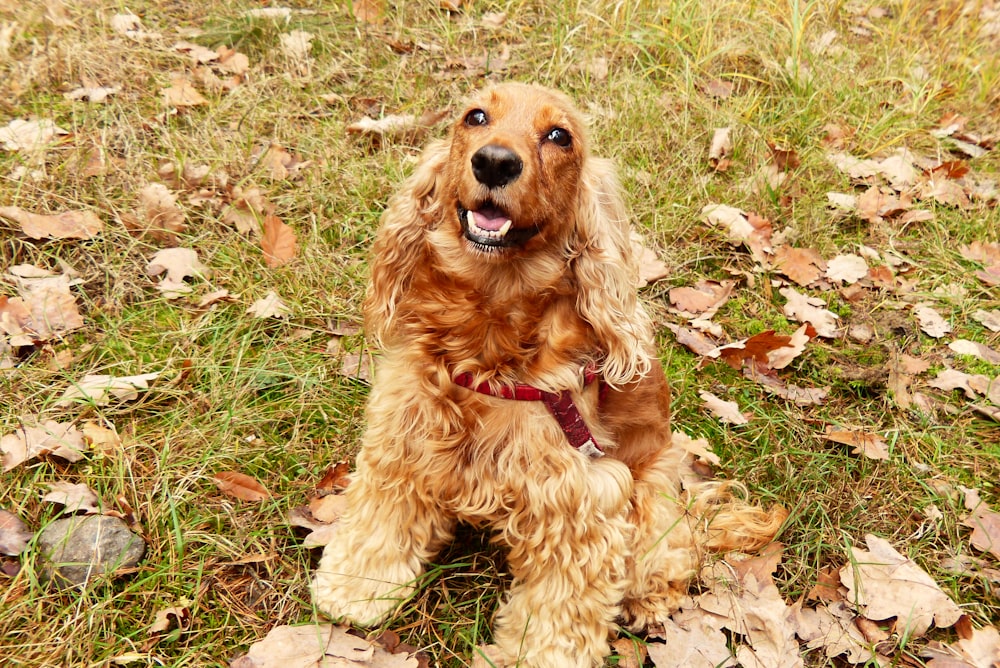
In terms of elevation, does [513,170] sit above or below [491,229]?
above

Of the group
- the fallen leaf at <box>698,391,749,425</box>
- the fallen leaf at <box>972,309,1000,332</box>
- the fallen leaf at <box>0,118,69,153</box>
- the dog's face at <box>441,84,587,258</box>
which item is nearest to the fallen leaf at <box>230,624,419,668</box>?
the dog's face at <box>441,84,587,258</box>

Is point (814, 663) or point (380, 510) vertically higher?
point (380, 510)

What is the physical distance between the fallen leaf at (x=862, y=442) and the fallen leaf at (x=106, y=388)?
3055 mm

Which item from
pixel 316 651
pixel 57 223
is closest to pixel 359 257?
pixel 57 223

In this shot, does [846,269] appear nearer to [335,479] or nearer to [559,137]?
[559,137]

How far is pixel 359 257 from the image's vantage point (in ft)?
13.1

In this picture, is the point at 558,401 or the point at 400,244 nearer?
the point at 558,401

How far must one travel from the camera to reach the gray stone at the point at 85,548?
96.8 inches

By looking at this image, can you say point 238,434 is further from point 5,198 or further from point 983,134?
point 983,134

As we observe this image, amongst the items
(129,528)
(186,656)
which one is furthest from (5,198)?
(186,656)

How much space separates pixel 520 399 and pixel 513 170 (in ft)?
2.39

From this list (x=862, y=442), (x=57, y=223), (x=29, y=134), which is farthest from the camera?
(x=29, y=134)

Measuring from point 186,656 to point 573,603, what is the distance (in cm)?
129

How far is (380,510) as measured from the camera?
107 inches
